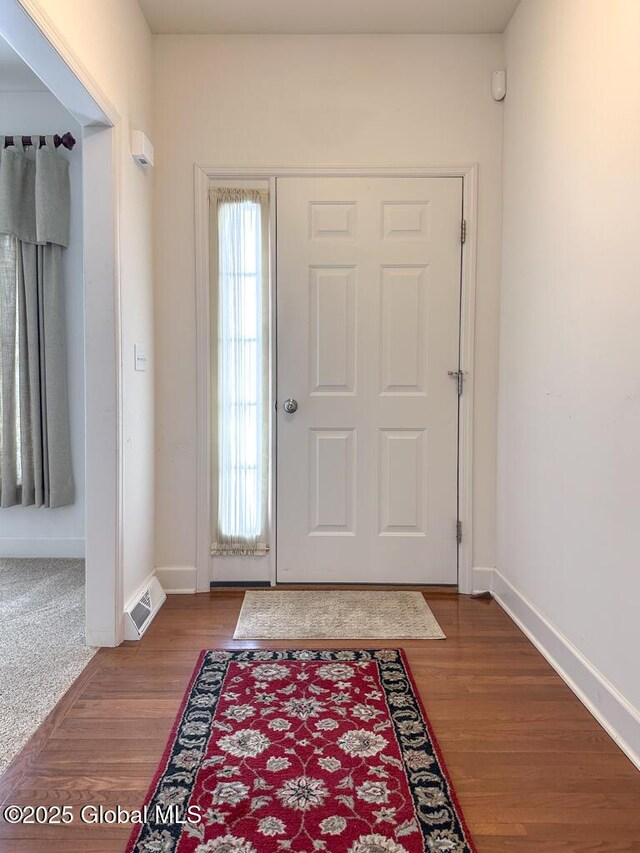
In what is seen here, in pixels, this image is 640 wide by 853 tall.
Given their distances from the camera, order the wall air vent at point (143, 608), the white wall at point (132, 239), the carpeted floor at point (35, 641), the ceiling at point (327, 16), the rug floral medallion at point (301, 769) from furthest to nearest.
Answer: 1. the ceiling at point (327, 16)
2. the wall air vent at point (143, 608)
3. the white wall at point (132, 239)
4. the carpeted floor at point (35, 641)
5. the rug floral medallion at point (301, 769)

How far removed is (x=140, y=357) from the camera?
2.53 meters

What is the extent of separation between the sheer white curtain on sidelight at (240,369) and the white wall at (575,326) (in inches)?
46.6

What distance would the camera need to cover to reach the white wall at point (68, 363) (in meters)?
3.24

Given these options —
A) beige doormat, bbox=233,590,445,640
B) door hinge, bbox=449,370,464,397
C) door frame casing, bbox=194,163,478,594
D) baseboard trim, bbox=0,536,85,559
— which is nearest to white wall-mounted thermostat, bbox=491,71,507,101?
door frame casing, bbox=194,163,478,594

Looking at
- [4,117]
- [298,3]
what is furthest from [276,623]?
[4,117]

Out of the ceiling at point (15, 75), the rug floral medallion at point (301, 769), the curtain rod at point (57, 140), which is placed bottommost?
the rug floral medallion at point (301, 769)

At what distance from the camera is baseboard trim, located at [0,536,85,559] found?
11.0 ft

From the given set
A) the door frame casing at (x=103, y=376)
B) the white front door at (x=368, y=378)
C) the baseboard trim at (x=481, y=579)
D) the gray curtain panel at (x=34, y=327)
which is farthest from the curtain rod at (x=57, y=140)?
the baseboard trim at (x=481, y=579)

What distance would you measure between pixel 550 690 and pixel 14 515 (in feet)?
9.77

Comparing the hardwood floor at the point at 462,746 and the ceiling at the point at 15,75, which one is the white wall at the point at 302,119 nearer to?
the ceiling at the point at 15,75

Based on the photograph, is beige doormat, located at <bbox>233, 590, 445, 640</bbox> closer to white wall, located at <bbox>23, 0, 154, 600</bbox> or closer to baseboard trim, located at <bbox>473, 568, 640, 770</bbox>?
baseboard trim, located at <bbox>473, 568, 640, 770</bbox>

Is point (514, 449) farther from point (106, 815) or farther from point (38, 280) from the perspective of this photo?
point (38, 280)

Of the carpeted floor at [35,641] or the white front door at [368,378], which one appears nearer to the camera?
the carpeted floor at [35,641]

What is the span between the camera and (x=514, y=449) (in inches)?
103
